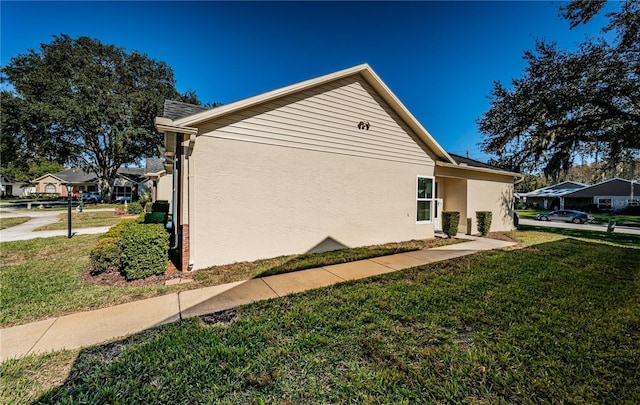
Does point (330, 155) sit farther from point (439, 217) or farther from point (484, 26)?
point (484, 26)

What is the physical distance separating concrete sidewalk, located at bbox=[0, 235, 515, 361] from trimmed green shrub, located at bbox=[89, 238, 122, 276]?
1.78m

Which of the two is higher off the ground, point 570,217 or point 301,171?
point 301,171

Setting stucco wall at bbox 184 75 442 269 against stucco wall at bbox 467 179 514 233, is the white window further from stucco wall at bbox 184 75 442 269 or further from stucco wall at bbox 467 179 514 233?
stucco wall at bbox 467 179 514 233

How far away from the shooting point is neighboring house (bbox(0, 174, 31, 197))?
155 ft

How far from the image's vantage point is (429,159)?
32.6 ft

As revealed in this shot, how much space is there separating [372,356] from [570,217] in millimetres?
28615

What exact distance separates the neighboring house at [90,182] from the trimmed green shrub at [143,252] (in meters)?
33.1

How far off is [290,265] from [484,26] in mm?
12007

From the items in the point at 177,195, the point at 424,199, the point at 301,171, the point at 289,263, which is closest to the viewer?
the point at 289,263

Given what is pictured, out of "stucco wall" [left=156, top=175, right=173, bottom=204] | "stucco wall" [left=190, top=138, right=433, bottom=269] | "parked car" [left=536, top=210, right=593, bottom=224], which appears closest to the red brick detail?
"stucco wall" [left=190, top=138, right=433, bottom=269]

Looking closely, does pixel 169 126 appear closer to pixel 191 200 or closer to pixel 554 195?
pixel 191 200

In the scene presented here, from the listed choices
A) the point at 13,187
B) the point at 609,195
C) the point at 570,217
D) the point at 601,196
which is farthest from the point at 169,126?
the point at 13,187

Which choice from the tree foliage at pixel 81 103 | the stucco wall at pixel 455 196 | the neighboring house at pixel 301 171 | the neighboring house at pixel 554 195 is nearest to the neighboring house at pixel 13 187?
the tree foliage at pixel 81 103

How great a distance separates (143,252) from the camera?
5.16 meters
